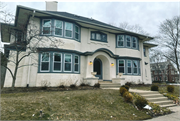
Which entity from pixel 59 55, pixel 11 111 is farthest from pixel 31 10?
pixel 11 111

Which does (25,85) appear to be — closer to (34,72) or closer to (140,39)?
(34,72)

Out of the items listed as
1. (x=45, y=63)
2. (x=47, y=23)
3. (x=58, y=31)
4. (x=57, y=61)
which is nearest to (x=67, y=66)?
(x=57, y=61)

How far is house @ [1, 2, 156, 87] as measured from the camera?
1066 centimetres

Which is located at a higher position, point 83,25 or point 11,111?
point 83,25

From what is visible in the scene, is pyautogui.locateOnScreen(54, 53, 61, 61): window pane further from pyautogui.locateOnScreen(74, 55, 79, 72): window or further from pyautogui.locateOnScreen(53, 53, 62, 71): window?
pyautogui.locateOnScreen(74, 55, 79, 72): window

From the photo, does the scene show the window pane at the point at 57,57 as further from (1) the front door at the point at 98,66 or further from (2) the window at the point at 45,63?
(1) the front door at the point at 98,66

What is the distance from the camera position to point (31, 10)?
10.2m

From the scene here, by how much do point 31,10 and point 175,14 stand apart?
24.5 metres

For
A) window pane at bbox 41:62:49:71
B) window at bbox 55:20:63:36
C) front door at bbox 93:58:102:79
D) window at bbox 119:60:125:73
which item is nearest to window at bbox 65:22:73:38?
window at bbox 55:20:63:36

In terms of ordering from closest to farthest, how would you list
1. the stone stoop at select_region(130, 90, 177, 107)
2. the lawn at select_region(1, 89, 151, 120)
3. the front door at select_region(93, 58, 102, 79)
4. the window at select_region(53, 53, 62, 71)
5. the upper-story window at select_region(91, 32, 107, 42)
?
1. the lawn at select_region(1, 89, 151, 120)
2. the stone stoop at select_region(130, 90, 177, 107)
3. the window at select_region(53, 53, 62, 71)
4. the upper-story window at select_region(91, 32, 107, 42)
5. the front door at select_region(93, 58, 102, 79)

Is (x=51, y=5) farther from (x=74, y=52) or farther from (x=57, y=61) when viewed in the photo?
(x=57, y=61)

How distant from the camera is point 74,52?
39.1 ft

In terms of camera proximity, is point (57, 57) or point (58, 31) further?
point (58, 31)

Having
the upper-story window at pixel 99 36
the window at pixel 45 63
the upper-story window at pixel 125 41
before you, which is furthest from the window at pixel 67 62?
the upper-story window at pixel 125 41
